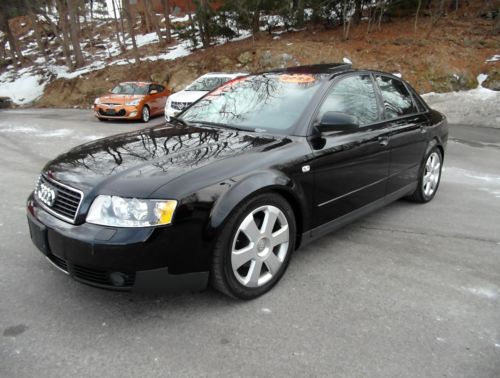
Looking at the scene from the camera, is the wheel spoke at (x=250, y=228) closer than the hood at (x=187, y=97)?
Yes

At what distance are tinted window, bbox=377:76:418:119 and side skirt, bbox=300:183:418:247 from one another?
0.79m

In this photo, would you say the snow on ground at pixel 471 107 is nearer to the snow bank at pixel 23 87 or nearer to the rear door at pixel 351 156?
the rear door at pixel 351 156

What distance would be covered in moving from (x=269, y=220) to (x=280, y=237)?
0.18m

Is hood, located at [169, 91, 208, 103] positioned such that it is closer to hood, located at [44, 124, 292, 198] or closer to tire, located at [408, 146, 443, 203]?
tire, located at [408, 146, 443, 203]

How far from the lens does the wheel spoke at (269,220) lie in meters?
2.84

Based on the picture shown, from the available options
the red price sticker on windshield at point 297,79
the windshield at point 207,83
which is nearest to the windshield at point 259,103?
the red price sticker on windshield at point 297,79

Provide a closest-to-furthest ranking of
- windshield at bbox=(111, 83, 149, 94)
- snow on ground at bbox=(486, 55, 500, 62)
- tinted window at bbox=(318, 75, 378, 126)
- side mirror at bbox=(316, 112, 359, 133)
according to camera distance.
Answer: side mirror at bbox=(316, 112, 359, 133)
tinted window at bbox=(318, 75, 378, 126)
windshield at bbox=(111, 83, 149, 94)
snow on ground at bbox=(486, 55, 500, 62)

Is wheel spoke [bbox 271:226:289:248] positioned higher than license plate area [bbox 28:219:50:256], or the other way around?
license plate area [bbox 28:219:50:256]

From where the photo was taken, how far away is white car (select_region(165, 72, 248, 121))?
11.8 m

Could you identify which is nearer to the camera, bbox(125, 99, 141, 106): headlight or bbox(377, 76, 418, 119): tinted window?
bbox(377, 76, 418, 119): tinted window

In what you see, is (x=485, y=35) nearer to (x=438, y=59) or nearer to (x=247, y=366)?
(x=438, y=59)

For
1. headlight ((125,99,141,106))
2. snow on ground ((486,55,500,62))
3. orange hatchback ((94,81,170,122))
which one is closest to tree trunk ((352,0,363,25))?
snow on ground ((486,55,500,62))

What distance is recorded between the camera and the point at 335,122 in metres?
3.15

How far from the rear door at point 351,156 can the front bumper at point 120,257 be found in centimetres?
124
